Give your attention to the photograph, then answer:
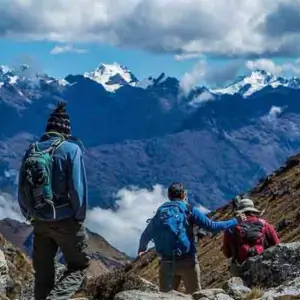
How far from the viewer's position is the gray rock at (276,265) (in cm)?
1288

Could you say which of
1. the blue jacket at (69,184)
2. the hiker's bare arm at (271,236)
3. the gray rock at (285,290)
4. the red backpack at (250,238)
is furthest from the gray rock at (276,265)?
the blue jacket at (69,184)

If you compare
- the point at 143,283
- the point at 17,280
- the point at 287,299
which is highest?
the point at 17,280

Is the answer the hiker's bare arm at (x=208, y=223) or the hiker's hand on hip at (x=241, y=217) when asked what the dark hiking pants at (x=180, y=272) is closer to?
the hiker's bare arm at (x=208, y=223)

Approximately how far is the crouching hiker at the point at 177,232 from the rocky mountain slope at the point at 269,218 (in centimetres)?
1076

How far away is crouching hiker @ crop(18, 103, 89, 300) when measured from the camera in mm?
11531

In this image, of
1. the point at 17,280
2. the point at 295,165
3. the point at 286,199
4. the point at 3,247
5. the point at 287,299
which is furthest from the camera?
the point at 295,165

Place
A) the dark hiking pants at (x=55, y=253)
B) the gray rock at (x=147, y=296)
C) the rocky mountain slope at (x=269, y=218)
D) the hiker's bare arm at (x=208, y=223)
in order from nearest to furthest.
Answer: the gray rock at (x=147, y=296)
the dark hiking pants at (x=55, y=253)
the hiker's bare arm at (x=208, y=223)
the rocky mountain slope at (x=269, y=218)

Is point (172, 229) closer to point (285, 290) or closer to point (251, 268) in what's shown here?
point (251, 268)

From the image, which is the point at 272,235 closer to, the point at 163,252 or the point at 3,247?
the point at 163,252

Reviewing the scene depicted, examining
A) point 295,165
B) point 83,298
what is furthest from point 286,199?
point 83,298

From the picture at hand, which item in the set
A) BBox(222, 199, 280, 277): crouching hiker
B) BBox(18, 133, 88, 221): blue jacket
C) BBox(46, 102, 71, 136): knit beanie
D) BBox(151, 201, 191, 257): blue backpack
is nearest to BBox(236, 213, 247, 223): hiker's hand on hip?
BBox(222, 199, 280, 277): crouching hiker

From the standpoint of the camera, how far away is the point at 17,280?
25.2 metres

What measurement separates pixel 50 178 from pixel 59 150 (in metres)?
0.45

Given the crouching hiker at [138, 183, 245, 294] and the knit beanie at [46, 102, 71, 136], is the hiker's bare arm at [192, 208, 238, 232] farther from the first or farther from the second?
the knit beanie at [46, 102, 71, 136]
